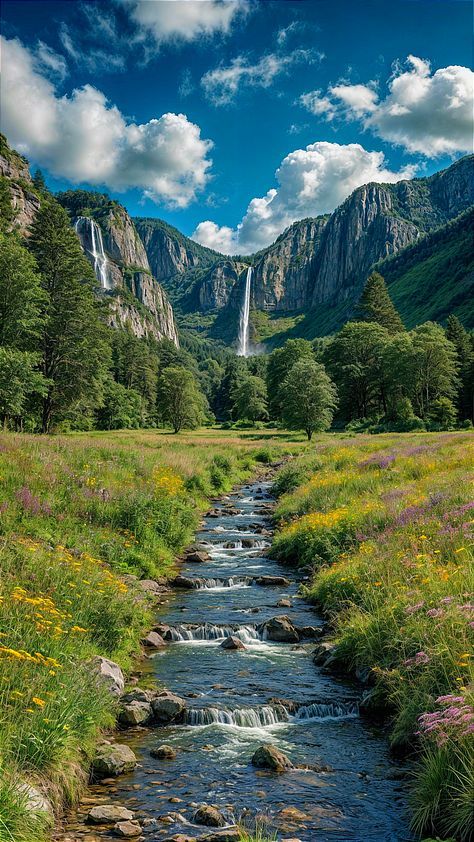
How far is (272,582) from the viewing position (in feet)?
50.1

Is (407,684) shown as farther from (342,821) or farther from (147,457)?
(147,457)

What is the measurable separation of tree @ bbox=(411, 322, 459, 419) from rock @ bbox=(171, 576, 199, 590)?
6294 centimetres

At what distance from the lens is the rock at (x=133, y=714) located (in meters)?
7.95

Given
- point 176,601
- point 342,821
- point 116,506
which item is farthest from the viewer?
point 116,506

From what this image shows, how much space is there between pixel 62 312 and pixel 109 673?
41930mm

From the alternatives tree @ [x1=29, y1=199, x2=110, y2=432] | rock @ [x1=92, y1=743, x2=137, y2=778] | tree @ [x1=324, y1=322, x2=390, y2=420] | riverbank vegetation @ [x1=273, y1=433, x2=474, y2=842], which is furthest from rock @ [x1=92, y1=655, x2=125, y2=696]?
tree @ [x1=324, y1=322, x2=390, y2=420]

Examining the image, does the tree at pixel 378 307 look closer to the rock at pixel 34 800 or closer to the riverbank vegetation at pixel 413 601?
the riverbank vegetation at pixel 413 601

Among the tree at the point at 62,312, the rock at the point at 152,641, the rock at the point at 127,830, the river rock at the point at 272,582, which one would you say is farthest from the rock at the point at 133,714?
the tree at the point at 62,312

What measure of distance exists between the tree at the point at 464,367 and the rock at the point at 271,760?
7597 centimetres

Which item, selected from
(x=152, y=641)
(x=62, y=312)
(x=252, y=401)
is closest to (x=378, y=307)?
(x=252, y=401)

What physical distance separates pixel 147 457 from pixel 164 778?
21772 millimetres

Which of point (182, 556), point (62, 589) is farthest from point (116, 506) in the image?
point (62, 589)

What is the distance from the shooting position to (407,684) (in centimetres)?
771

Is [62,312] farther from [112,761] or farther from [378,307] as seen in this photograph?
[378,307]
